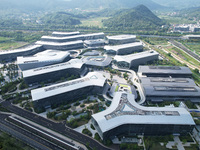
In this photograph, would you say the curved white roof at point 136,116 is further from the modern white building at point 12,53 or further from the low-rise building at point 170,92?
the modern white building at point 12,53

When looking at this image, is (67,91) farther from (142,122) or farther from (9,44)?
(9,44)

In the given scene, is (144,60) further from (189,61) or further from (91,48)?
(91,48)

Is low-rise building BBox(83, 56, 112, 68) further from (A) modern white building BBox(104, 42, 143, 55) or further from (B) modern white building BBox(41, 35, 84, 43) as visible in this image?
(B) modern white building BBox(41, 35, 84, 43)

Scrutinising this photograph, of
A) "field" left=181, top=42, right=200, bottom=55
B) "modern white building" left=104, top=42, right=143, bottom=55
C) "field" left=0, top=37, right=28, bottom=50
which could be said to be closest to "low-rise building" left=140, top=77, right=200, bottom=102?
"modern white building" left=104, top=42, right=143, bottom=55

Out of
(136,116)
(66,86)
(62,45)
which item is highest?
(62,45)

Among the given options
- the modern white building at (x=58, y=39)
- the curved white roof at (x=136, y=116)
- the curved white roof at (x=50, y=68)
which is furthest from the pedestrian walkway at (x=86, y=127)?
the modern white building at (x=58, y=39)

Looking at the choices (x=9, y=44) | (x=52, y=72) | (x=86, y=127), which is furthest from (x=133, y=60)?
(x=9, y=44)
